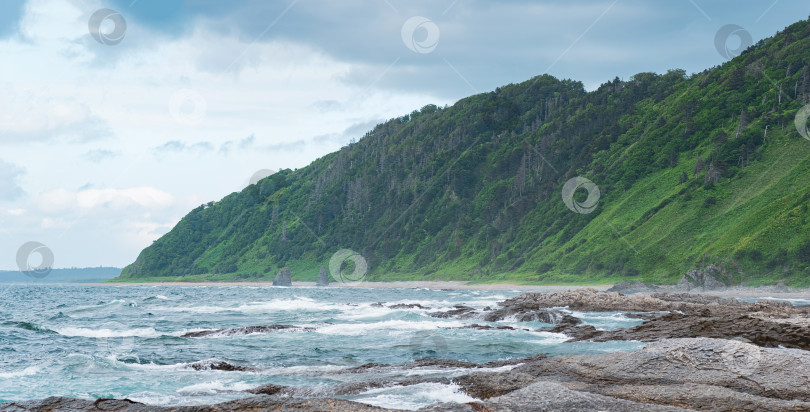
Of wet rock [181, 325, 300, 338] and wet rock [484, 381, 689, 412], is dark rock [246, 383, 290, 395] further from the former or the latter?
wet rock [181, 325, 300, 338]

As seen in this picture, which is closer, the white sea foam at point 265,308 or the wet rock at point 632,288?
the white sea foam at point 265,308

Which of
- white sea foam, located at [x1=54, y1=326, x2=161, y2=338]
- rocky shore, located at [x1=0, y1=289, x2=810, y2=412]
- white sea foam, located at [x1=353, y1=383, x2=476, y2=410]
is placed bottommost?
white sea foam, located at [x1=353, y1=383, x2=476, y2=410]

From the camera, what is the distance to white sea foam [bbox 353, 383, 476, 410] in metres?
17.9

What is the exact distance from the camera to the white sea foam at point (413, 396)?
1794cm

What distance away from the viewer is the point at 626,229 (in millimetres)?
147500

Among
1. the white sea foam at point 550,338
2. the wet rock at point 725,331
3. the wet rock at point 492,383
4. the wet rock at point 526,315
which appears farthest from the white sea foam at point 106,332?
the wet rock at point 492,383

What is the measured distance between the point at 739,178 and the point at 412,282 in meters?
91.1

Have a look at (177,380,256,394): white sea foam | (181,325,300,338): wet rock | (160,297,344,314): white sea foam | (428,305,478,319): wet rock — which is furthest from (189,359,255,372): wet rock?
(160,297,344,314): white sea foam

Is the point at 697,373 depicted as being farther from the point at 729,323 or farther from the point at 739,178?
the point at 739,178

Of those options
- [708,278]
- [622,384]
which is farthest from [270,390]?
[708,278]

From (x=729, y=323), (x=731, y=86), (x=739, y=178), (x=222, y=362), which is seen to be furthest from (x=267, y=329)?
(x=731, y=86)

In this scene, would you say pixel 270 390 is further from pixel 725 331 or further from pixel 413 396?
pixel 725 331

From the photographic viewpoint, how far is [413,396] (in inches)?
748

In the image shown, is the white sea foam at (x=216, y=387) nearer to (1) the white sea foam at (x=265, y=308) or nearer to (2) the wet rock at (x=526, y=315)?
(2) the wet rock at (x=526, y=315)
